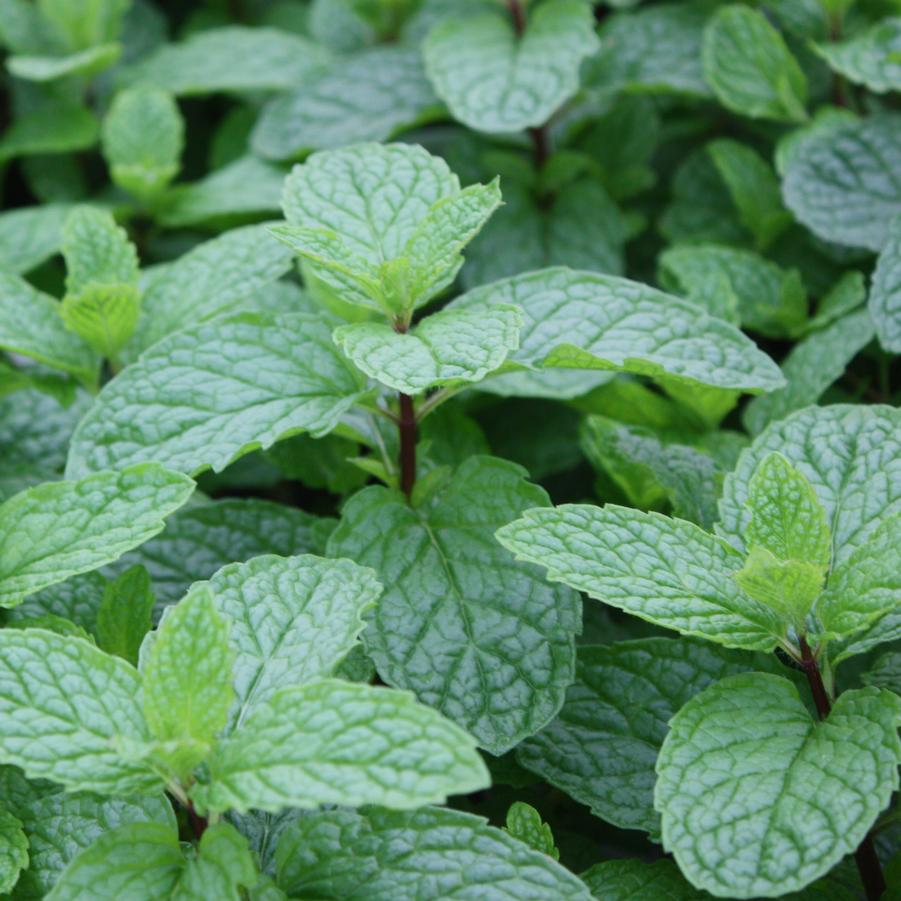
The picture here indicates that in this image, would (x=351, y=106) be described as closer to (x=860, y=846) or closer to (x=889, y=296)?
(x=889, y=296)

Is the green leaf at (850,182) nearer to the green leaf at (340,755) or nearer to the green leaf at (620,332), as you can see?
the green leaf at (620,332)

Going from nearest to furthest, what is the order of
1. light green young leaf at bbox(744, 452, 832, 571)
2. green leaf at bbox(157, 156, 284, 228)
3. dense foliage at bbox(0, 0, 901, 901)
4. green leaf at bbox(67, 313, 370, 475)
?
dense foliage at bbox(0, 0, 901, 901), light green young leaf at bbox(744, 452, 832, 571), green leaf at bbox(67, 313, 370, 475), green leaf at bbox(157, 156, 284, 228)

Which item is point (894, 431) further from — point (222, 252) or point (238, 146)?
point (238, 146)

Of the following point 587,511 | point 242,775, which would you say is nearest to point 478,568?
point 587,511

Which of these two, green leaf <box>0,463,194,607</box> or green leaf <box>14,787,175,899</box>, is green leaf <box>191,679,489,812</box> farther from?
green leaf <box>0,463,194,607</box>

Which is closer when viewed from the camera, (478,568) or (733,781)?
(733,781)

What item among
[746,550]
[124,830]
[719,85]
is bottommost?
[124,830]

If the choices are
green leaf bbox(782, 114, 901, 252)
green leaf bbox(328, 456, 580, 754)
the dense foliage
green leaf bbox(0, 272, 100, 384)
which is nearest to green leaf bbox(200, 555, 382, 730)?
the dense foliage
